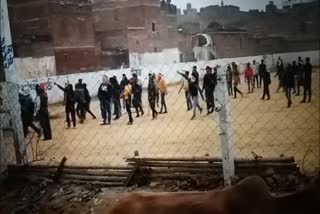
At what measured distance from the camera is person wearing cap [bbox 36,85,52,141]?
375 cm

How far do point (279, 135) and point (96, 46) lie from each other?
1.56 metres

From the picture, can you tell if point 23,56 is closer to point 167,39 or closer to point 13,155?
point 13,155

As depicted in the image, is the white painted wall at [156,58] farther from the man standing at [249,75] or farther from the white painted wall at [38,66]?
the white painted wall at [38,66]

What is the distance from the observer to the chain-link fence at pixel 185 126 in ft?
11.0

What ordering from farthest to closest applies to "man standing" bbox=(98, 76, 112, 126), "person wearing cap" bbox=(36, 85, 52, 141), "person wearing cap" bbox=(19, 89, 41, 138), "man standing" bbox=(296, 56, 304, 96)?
"person wearing cap" bbox=(19, 89, 41, 138), "person wearing cap" bbox=(36, 85, 52, 141), "man standing" bbox=(98, 76, 112, 126), "man standing" bbox=(296, 56, 304, 96)

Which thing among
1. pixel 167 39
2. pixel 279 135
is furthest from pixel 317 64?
pixel 167 39

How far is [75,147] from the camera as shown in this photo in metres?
3.86

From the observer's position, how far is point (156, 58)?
3.52 m

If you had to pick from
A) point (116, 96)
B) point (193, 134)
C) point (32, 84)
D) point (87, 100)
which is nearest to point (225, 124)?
point (193, 134)

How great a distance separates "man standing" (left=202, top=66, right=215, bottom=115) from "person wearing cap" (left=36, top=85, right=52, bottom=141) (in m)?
1.30

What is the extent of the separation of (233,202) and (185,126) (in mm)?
1108

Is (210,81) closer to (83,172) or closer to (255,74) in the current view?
(255,74)

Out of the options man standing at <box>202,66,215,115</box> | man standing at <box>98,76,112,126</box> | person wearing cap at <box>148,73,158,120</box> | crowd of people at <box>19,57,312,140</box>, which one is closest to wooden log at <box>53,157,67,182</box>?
crowd of people at <box>19,57,312,140</box>

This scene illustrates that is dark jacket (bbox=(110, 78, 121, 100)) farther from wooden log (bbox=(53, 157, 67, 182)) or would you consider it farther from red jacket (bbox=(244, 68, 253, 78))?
red jacket (bbox=(244, 68, 253, 78))
